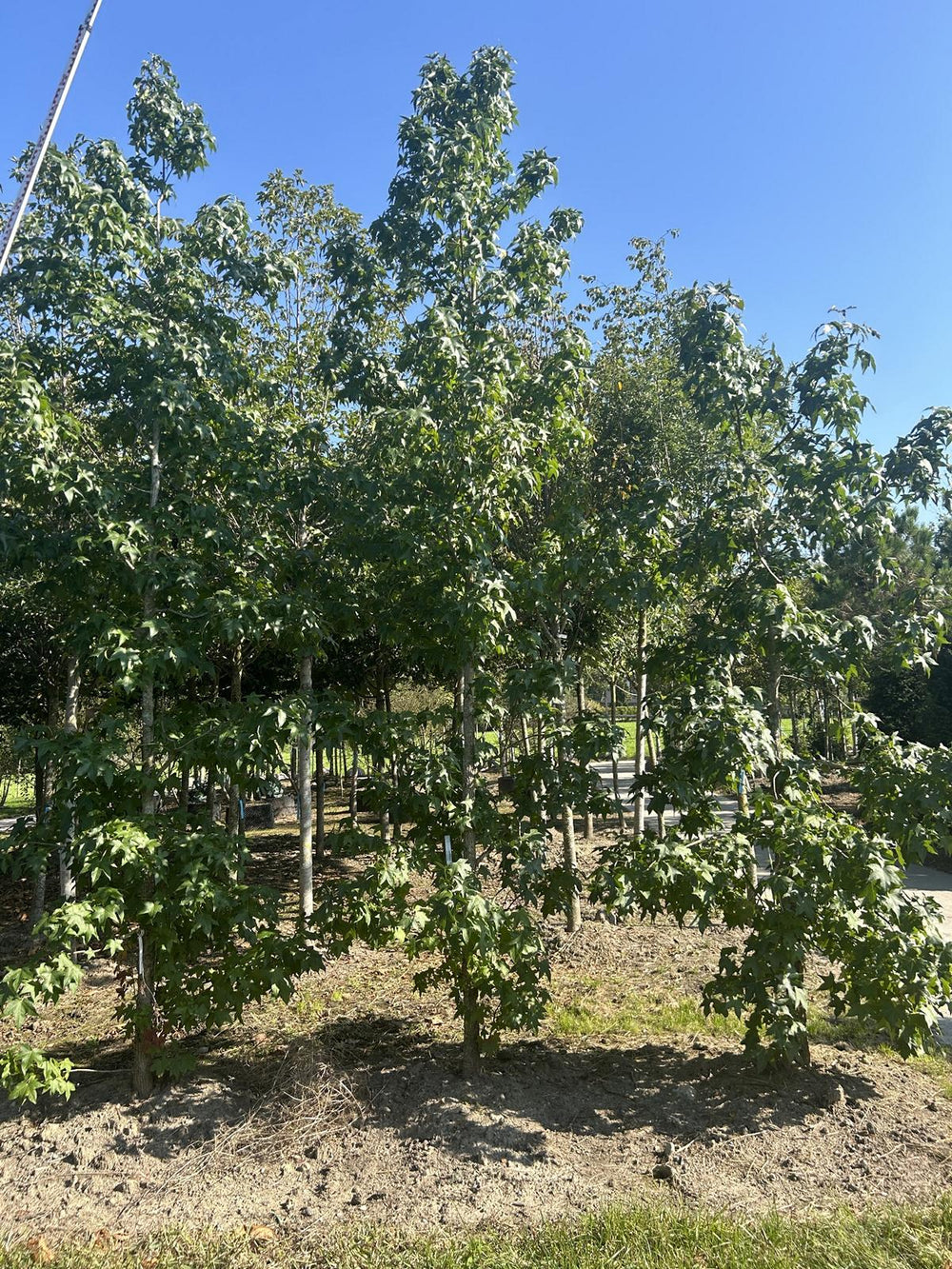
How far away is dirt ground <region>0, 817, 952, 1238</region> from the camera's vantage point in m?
3.66

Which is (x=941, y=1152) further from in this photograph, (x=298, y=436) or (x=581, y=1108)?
(x=298, y=436)

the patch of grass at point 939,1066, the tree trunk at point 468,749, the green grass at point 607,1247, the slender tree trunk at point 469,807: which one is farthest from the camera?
the tree trunk at point 468,749

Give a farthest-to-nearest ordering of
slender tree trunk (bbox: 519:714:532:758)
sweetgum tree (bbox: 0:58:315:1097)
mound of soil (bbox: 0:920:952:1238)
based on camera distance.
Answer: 1. slender tree trunk (bbox: 519:714:532:758)
2. sweetgum tree (bbox: 0:58:315:1097)
3. mound of soil (bbox: 0:920:952:1238)

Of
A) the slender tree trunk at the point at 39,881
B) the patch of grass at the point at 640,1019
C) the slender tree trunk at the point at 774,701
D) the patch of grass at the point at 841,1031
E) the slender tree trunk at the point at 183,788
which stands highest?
the slender tree trunk at the point at 774,701

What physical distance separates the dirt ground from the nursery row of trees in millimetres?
341

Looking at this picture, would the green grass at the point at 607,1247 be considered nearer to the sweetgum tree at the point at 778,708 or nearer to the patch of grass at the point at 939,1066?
the sweetgum tree at the point at 778,708

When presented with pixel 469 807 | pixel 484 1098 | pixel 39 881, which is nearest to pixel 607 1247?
pixel 484 1098

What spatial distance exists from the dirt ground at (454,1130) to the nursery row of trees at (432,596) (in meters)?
0.34

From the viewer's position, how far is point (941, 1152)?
3863 mm

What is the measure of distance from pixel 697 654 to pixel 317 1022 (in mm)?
3643

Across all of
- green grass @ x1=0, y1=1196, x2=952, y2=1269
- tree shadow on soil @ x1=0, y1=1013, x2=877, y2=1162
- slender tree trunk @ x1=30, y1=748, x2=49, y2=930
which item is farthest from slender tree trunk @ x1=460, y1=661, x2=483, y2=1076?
slender tree trunk @ x1=30, y1=748, x2=49, y2=930

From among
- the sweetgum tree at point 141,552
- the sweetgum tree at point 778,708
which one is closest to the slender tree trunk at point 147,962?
the sweetgum tree at point 141,552

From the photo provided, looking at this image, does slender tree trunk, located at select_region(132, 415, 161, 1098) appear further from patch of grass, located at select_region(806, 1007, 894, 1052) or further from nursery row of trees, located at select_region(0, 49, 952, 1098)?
patch of grass, located at select_region(806, 1007, 894, 1052)

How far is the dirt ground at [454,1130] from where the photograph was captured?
144 inches
